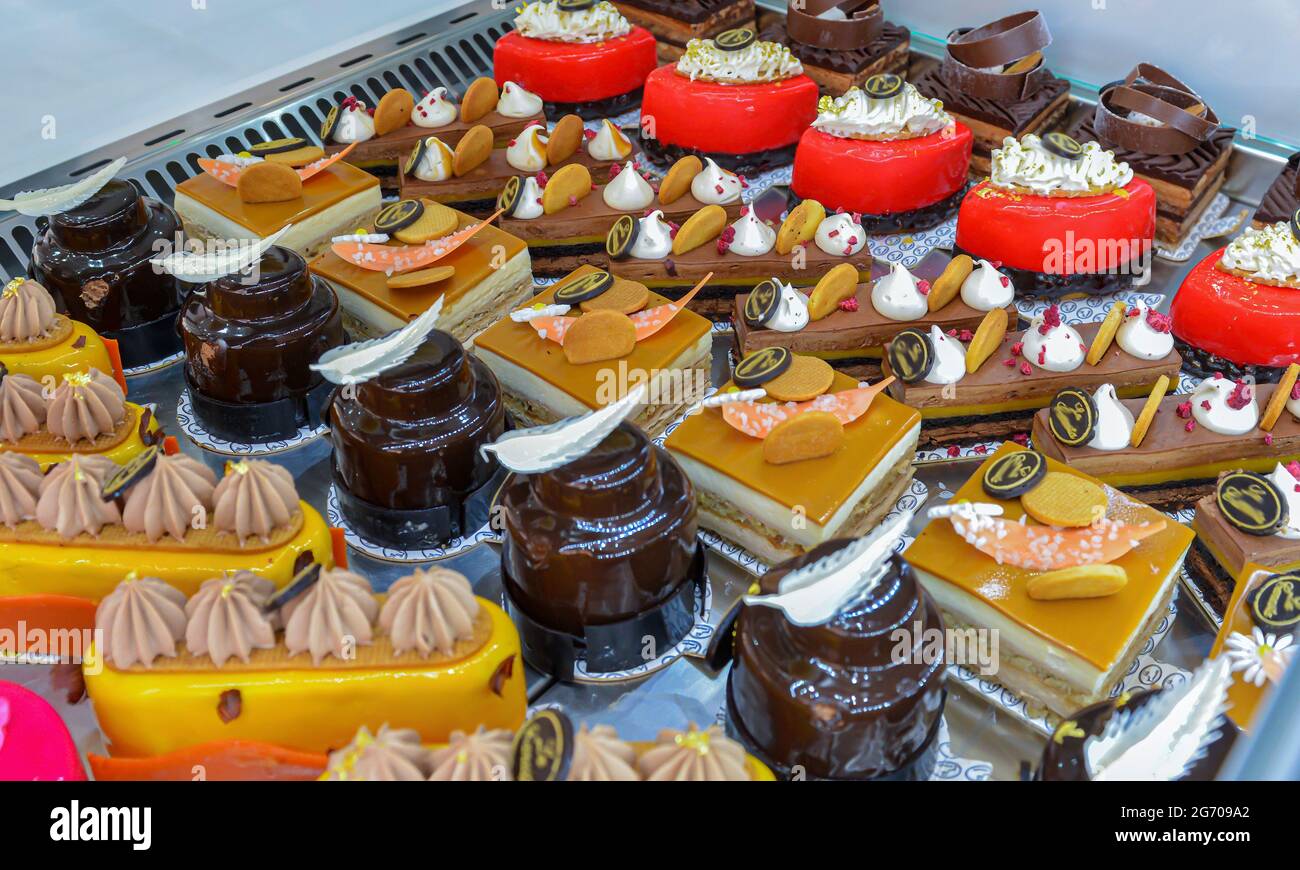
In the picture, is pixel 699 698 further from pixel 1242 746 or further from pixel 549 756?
pixel 1242 746

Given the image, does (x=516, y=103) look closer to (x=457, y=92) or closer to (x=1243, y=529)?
(x=457, y=92)

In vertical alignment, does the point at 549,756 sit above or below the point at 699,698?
above

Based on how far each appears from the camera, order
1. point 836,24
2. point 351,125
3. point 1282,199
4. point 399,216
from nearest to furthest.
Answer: point 399,216 → point 1282,199 → point 351,125 → point 836,24

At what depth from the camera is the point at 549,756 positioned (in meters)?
2.62

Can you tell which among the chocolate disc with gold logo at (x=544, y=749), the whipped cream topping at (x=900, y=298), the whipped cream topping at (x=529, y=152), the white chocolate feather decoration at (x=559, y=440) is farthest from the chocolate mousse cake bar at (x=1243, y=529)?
the whipped cream topping at (x=529, y=152)

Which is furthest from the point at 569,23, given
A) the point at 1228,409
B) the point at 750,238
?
the point at 1228,409

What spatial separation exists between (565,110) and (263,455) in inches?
105

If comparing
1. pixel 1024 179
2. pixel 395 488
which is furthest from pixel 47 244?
pixel 1024 179

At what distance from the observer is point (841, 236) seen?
487 centimetres

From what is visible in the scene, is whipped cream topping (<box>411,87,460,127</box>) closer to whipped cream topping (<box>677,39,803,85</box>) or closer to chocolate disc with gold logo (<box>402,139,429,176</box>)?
chocolate disc with gold logo (<box>402,139,429,176</box>)

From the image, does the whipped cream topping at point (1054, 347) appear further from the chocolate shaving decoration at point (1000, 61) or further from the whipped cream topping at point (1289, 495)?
the chocolate shaving decoration at point (1000, 61)

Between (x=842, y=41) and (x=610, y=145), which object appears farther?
(x=842, y=41)

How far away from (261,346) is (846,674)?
2.35 metres

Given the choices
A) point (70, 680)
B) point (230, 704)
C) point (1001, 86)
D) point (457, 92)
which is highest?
point (1001, 86)
